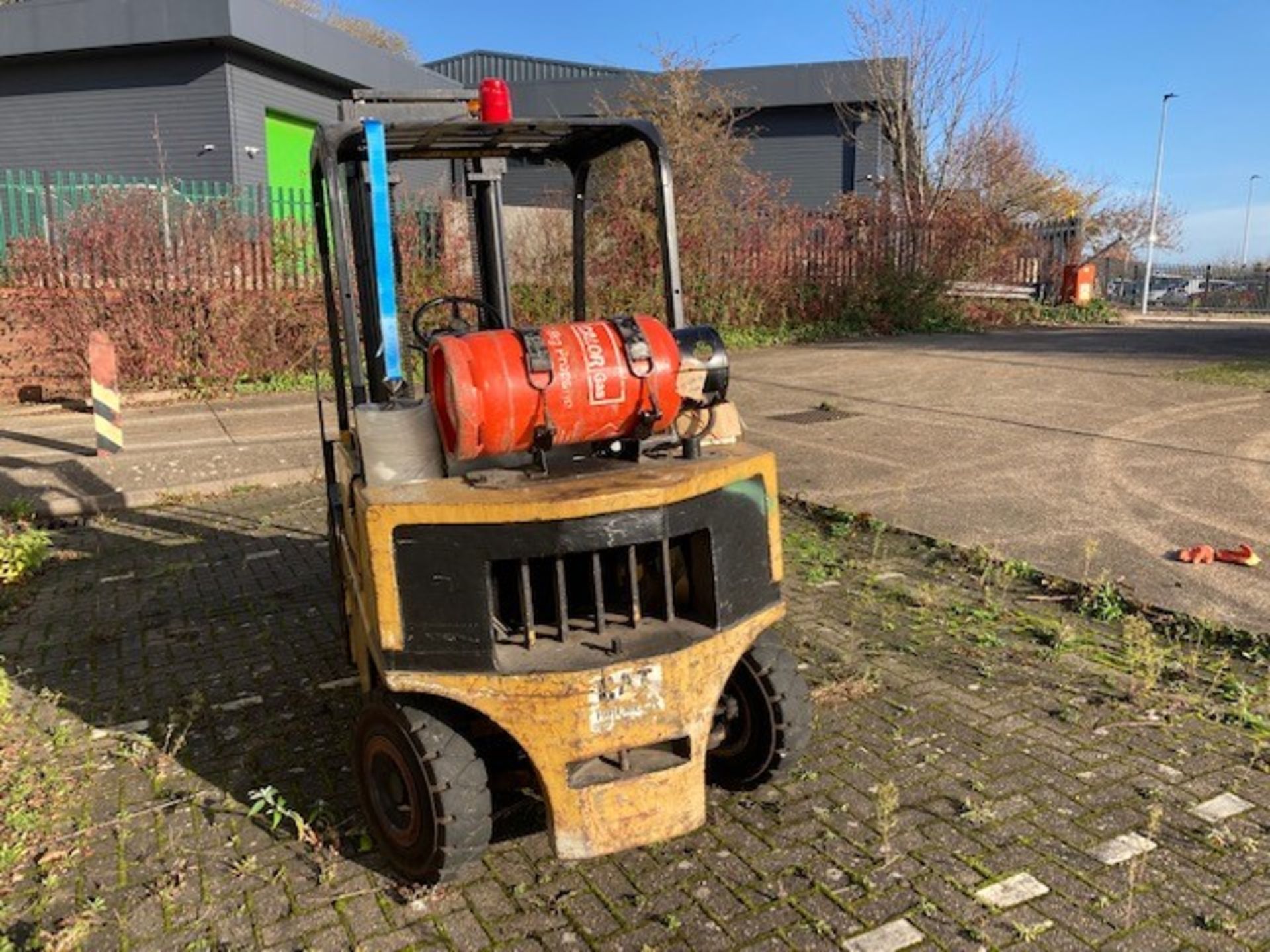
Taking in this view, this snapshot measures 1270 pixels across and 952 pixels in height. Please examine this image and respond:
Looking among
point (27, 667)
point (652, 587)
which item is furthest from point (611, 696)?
point (27, 667)

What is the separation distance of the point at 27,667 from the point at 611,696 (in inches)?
134

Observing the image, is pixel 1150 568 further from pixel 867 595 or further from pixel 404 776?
pixel 404 776

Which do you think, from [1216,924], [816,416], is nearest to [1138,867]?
[1216,924]

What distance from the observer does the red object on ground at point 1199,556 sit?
5469mm

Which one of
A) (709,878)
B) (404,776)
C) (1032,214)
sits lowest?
(709,878)

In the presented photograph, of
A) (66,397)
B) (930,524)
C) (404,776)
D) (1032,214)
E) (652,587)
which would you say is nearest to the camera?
(404,776)

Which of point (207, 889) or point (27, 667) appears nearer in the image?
point (207, 889)

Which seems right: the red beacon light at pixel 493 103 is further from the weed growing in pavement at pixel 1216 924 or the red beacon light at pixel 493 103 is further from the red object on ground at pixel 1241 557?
the red object on ground at pixel 1241 557

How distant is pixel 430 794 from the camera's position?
2.80 metres

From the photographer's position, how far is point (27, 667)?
4.65 meters

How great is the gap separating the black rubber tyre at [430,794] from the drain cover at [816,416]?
7.46 meters

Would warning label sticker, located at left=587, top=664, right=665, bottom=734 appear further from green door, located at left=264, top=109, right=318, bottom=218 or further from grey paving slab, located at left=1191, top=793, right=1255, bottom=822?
green door, located at left=264, top=109, right=318, bottom=218

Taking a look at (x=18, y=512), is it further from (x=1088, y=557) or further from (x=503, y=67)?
(x=503, y=67)

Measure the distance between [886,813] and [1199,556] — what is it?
3391 mm
